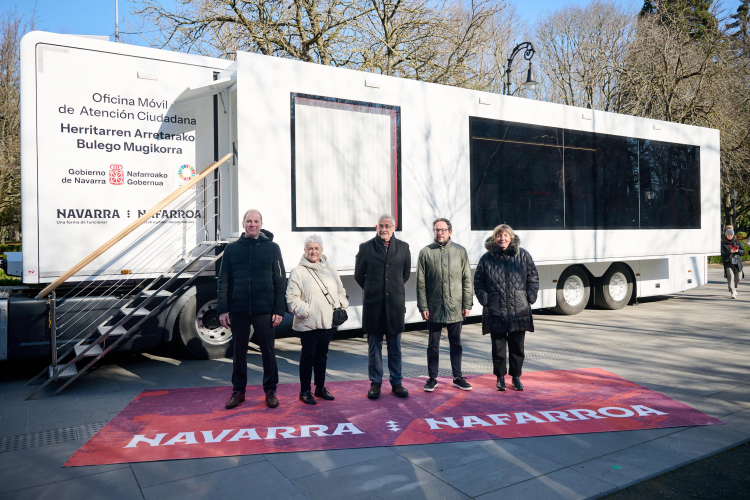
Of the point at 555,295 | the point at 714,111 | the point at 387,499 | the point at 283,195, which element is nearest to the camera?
the point at 387,499

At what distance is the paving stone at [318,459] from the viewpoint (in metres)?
3.87

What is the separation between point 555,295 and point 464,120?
3836 mm

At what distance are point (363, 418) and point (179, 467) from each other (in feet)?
5.26

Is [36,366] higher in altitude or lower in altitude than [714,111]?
lower

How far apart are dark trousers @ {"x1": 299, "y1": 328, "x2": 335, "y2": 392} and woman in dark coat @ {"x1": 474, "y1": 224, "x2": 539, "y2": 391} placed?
162cm

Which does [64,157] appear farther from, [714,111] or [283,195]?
[714,111]

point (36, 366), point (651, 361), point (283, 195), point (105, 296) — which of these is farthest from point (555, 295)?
point (36, 366)

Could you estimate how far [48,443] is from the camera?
4.51 meters

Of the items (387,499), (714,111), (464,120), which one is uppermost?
(714,111)

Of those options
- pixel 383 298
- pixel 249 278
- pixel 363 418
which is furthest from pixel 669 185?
pixel 249 278

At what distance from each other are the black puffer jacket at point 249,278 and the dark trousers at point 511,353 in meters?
2.21

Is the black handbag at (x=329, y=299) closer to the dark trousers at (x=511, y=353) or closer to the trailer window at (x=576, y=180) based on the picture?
the dark trousers at (x=511, y=353)

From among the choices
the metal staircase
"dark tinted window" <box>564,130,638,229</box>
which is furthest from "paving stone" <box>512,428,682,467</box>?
"dark tinted window" <box>564,130,638,229</box>

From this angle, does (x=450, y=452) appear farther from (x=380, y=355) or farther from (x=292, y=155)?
(x=292, y=155)
